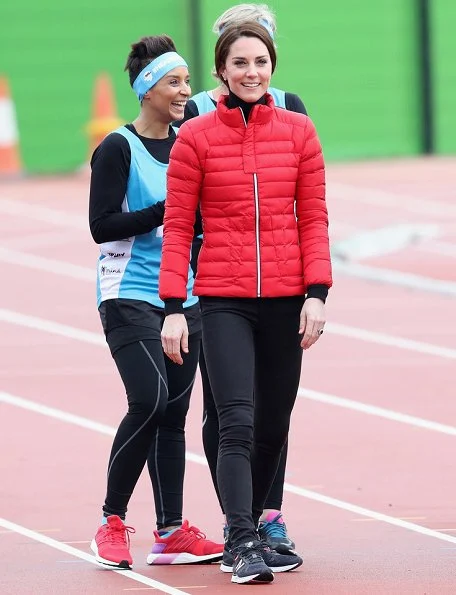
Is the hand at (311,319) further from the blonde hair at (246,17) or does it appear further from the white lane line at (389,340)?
the white lane line at (389,340)

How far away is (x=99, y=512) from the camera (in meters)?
6.70

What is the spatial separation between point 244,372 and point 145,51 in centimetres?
131

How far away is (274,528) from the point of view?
5699mm

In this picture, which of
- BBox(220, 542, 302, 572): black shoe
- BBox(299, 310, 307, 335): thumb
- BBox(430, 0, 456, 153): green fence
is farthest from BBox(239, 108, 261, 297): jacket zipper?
BBox(430, 0, 456, 153): green fence

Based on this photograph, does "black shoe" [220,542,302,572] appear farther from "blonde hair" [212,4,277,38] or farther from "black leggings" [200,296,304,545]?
"blonde hair" [212,4,277,38]

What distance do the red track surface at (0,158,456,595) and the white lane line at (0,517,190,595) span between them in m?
0.02

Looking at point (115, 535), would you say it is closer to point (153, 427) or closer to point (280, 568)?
point (153, 427)

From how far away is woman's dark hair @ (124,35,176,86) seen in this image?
5723mm

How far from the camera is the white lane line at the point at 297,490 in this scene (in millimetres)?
6227

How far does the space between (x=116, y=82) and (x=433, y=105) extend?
5.19m

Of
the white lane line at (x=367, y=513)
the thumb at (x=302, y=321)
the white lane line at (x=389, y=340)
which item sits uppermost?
the thumb at (x=302, y=321)

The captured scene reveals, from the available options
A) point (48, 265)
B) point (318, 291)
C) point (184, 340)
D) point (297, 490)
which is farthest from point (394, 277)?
point (184, 340)

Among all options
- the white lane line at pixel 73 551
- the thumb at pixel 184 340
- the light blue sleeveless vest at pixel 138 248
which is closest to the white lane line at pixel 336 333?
the white lane line at pixel 73 551

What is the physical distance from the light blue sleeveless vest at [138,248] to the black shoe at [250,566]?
967mm
